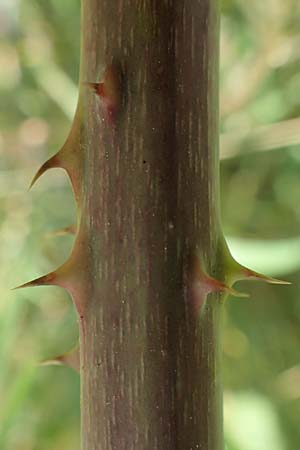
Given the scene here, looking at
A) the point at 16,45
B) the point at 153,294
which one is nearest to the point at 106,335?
the point at 153,294

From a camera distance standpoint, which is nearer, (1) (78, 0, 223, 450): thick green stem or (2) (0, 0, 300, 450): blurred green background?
(1) (78, 0, 223, 450): thick green stem

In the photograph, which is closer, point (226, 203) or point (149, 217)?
point (149, 217)

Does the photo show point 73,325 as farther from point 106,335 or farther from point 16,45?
point 106,335

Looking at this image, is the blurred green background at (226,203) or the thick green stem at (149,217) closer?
the thick green stem at (149,217)
